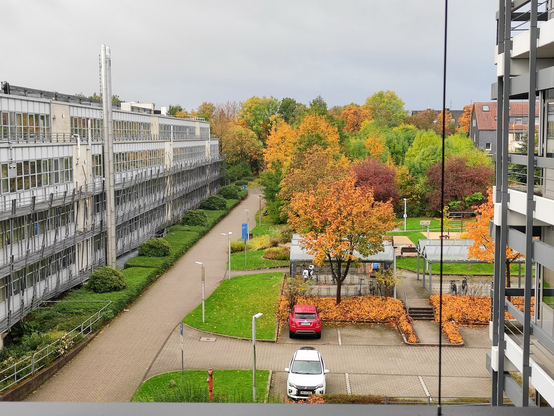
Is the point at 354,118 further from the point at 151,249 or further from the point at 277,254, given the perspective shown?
the point at 151,249

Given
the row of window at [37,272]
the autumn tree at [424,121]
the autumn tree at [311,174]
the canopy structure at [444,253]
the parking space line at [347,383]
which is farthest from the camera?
the autumn tree at [424,121]

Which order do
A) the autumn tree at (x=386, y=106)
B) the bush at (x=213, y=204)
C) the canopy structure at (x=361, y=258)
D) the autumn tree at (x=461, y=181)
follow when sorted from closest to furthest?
the canopy structure at (x=361, y=258)
the autumn tree at (x=461, y=181)
the bush at (x=213, y=204)
the autumn tree at (x=386, y=106)

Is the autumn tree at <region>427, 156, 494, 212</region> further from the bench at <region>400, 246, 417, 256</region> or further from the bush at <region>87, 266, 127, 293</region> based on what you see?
the bush at <region>87, 266, 127, 293</region>

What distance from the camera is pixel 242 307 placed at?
27.3 meters

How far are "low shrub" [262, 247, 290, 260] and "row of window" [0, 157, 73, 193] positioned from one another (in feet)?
46.7

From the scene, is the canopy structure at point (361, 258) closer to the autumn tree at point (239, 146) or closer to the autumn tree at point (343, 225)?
the autumn tree at point (343, 225)

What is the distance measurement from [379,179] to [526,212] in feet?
143

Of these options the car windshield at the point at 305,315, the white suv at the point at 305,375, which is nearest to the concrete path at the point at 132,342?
the white suv at the point at 305,375

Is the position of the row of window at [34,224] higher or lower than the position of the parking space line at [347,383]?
higher

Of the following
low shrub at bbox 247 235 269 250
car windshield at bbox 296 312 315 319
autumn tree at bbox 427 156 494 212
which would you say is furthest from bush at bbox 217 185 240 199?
car windshield at bbox 296 312 315 319

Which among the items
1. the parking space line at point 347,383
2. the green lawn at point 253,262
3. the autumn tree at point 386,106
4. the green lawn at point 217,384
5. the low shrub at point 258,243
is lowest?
the parking space line at point 347,383

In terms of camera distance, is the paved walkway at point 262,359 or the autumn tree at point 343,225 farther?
the autumn tree at point 343,225

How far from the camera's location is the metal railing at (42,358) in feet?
56.5

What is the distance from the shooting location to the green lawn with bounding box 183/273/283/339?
2419 cm
